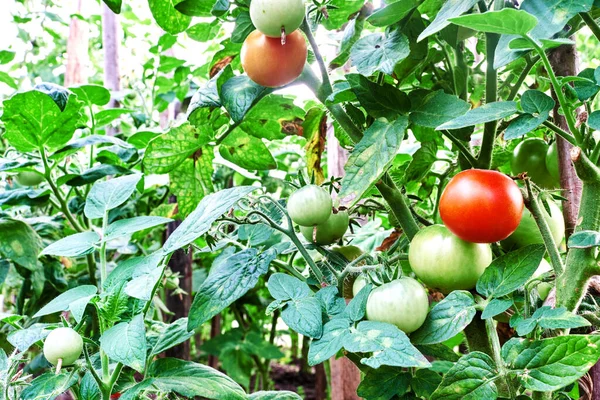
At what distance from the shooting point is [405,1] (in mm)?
478

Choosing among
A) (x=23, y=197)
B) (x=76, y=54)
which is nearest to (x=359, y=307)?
(x=23, y=197)

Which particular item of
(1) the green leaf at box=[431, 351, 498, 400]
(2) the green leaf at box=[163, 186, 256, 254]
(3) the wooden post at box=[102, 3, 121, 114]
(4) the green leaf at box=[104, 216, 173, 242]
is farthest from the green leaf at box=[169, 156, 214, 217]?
(3) the wooden post at box=[102, 3, 121, 114]

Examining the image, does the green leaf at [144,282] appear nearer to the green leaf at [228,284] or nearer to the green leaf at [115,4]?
the green leaf at [228,284]

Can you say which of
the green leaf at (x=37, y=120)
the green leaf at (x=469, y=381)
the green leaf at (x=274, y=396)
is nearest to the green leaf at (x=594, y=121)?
the green leaf at (x=469, y=381)

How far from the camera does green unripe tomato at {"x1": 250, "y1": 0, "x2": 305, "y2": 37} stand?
44cm

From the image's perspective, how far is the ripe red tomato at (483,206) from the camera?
448 mm

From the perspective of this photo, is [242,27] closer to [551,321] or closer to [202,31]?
[202,31]

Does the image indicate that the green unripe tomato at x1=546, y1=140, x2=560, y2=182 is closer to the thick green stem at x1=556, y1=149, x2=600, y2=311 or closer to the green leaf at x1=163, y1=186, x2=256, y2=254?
the thick green stem at x1=556, y1=149, x2=600, y2=311

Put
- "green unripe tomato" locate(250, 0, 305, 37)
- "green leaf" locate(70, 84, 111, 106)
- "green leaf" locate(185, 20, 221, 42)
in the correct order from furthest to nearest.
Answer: "green leaf" locate(70, 84, 111, 106)
"green leaf" locate(185, 20, 221, 42)
"green unripe tomato" locate(250, 0, 305, 37)

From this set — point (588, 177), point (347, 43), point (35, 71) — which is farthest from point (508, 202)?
point (35, 71)

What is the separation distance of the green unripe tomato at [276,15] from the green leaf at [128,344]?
298mm

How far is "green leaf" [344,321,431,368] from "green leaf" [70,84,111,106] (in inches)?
30.5

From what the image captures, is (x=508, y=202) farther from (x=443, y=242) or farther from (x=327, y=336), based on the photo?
(x=327, y=336)

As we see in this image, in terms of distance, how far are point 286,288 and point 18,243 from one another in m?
0.62
